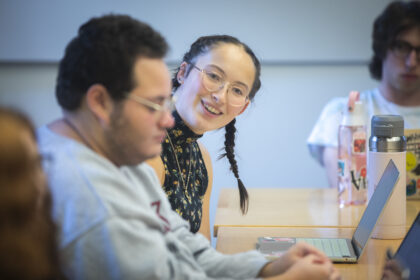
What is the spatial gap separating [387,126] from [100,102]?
90 centimetres

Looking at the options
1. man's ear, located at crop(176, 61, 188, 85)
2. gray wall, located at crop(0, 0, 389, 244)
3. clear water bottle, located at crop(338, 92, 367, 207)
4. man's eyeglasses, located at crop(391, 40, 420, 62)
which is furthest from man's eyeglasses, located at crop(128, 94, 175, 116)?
gray wall, located at crop(0, 0, 389, 244)

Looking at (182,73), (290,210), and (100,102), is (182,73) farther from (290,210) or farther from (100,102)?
(100,102)

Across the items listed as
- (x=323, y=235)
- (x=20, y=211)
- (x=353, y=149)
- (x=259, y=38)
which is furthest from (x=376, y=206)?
(x=259, y=38)

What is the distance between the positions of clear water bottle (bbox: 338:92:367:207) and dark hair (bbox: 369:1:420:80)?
71 centimetres

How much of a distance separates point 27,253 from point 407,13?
2.16 m

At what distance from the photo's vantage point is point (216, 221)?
1.66 m

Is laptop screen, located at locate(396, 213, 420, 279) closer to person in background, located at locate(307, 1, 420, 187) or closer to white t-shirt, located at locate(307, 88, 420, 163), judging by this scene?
person in background, located at locate(307, 1, 420, 187)

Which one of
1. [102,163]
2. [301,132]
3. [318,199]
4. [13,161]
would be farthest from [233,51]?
[301,132]

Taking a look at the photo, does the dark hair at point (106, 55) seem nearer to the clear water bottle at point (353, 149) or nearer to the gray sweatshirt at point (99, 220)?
the gray sweatshirt at point (99, 220)

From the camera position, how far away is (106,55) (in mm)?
875

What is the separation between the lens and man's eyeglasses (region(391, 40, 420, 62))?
7.49ft

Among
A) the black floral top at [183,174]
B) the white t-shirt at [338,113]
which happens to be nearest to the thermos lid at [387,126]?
the black floral top at [183,174]

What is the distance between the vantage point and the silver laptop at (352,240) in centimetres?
121

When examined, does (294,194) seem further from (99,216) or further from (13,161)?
(13,161)
